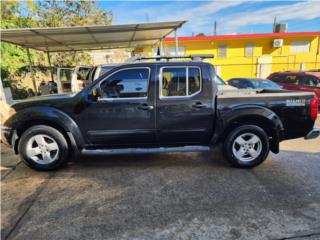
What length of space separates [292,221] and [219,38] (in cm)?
1876

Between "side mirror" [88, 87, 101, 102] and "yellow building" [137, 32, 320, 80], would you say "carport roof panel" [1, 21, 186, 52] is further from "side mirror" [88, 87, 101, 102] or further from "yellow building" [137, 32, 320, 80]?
"yellow building" [137, 32, 320, 80]

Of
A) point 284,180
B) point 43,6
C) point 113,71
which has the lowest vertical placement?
point 284,180

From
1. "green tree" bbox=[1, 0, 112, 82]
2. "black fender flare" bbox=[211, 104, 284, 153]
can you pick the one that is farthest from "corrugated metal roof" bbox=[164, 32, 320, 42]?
"black fender flare" bbox=[211, 104, 284, 153]

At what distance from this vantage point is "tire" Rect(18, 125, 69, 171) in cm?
379

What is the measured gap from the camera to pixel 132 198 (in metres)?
3.13

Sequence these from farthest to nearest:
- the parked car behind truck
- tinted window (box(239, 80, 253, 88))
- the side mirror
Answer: tinted window (box(239, 80, 253, 88)), the parked car behind truck, the side mirror

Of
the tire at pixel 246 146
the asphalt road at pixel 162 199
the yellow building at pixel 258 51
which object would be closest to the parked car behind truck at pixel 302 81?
the asphalt road at pixel 162 199

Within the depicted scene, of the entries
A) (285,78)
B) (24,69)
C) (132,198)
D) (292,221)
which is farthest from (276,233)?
(24,69)

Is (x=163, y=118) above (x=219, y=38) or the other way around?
the other way around

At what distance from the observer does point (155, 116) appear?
3.79 metres

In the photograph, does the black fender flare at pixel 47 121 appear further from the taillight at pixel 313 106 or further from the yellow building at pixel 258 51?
the yellow building at pixel 258 51

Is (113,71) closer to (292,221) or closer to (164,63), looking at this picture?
(164,63)

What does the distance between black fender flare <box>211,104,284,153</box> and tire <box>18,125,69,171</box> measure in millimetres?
2580

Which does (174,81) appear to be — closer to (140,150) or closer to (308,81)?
(140,150)
